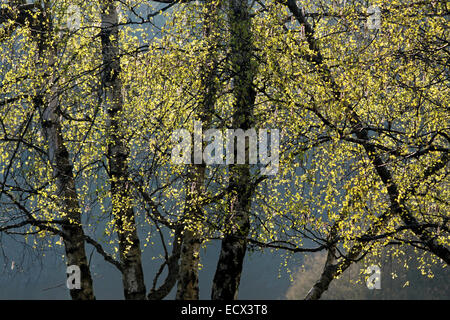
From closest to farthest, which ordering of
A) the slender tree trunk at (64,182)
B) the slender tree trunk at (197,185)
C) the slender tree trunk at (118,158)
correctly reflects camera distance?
the slender tree trunk at (197,185)
the slender tree trunk at (118,158)
the slender tree trunk at (64,182)

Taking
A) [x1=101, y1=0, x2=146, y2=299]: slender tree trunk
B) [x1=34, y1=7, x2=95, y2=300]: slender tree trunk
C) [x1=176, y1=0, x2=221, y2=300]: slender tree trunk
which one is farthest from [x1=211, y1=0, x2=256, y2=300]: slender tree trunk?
[x1=34, y1=7, x2=95, y2=300]: slender tree trunk

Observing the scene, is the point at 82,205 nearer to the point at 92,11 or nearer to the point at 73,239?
the point at 73,239

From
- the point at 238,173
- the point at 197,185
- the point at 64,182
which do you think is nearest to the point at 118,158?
the point at 64,182

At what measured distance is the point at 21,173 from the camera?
9102mm

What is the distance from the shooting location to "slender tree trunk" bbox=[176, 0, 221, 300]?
8474mm

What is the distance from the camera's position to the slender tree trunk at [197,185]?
27.8ft

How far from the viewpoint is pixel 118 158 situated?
32.0ft

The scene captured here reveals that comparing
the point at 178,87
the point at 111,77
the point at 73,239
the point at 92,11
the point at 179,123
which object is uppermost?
the point at 92,11

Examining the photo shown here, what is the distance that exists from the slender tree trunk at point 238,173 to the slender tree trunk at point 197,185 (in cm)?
34

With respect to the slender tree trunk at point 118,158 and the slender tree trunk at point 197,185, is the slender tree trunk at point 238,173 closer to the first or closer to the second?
the slender tree trunk at point 197,185

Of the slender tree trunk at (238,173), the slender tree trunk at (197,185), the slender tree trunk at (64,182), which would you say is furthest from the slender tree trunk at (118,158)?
the slender tree trunk at (238,173)

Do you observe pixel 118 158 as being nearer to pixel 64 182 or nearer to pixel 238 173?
pixel 64 182

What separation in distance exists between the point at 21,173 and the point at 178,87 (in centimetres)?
311
